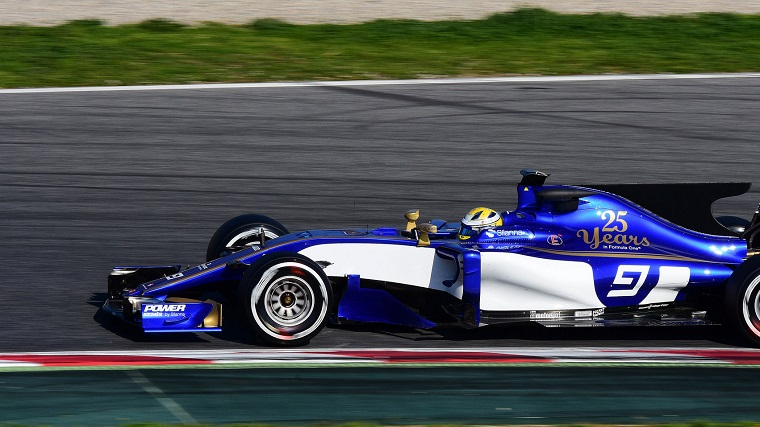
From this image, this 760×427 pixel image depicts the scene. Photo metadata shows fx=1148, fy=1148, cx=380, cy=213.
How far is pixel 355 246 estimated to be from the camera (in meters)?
7.73

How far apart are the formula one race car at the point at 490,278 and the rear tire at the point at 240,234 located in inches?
19.8

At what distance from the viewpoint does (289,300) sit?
24.6ft

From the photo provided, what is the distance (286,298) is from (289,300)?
26mm

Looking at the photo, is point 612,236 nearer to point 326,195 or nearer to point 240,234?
point 240,234

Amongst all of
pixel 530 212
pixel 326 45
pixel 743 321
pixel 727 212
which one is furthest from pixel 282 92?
pixel 743 321

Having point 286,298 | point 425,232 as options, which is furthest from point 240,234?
point 425,232

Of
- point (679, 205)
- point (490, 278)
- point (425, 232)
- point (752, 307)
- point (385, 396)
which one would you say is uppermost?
point (679, 205)

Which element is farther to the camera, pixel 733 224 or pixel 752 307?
pixel 733 224

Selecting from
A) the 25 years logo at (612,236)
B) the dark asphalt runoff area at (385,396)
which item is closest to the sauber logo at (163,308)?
the dark asphalt runoff area at (385,396)

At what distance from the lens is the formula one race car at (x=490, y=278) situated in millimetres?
7441

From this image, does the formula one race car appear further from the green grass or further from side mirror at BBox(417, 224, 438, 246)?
the green grass

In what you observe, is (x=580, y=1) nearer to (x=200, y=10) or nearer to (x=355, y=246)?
(x=200, y=10)

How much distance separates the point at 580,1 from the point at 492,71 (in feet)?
18.2

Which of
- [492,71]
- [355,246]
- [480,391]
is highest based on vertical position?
[492,71]
